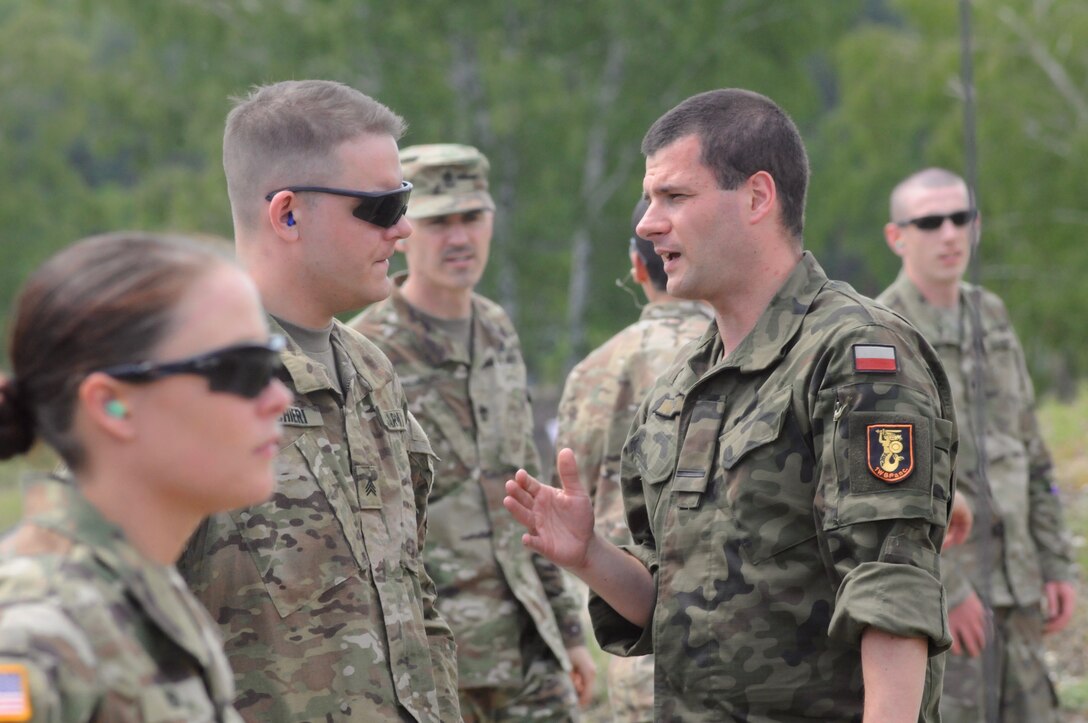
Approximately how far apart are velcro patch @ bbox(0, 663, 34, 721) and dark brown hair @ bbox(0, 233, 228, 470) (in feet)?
1.13

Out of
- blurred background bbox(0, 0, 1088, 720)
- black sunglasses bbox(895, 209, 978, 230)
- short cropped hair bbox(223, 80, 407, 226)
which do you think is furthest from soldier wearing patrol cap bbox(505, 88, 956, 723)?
blurred background bbox(0, 0, 1088, 720)

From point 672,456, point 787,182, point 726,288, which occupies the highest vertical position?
point 787,182

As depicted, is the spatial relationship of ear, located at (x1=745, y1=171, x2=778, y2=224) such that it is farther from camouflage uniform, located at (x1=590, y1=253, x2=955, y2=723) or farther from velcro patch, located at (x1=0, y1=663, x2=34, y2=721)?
velcro patch, located at (x1=0, y1=663, x2=34, y2=721)

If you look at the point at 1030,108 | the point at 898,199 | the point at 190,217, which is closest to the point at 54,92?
the point at 190,217

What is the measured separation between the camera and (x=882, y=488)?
302cm

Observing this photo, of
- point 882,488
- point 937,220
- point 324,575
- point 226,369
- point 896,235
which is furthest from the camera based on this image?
point 896,235

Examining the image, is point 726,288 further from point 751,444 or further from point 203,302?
point 203,302

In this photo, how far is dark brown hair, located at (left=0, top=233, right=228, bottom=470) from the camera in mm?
2078

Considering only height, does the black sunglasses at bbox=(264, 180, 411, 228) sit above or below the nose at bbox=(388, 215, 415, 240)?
above

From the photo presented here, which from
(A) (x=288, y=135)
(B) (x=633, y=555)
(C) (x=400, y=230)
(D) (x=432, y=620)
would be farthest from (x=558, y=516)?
(A) (x=288, y=135)

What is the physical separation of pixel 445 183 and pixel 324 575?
277 cm

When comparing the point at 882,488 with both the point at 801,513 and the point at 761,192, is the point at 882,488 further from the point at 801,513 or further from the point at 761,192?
the point at 761,192

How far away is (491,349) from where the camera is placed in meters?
5.45

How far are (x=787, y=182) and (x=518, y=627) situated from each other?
2277 millimetres
